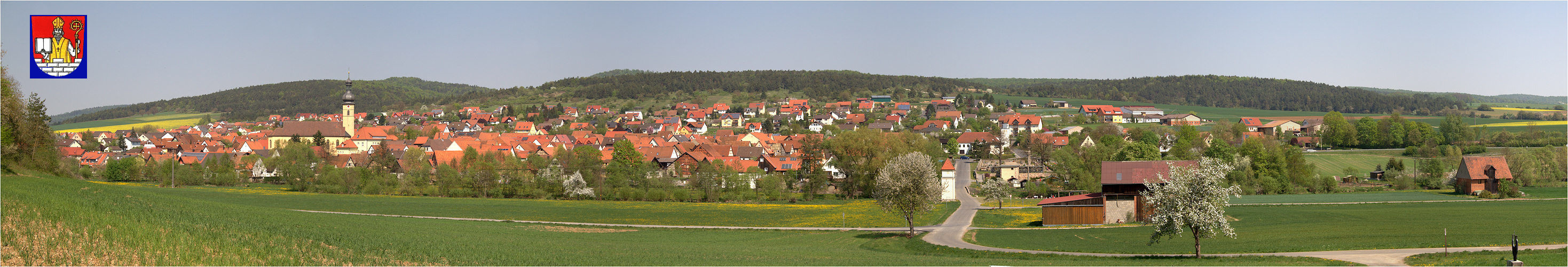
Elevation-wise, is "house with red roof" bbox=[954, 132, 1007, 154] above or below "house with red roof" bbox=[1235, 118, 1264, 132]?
below

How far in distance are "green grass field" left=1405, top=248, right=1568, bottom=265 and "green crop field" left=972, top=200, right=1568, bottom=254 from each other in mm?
2314

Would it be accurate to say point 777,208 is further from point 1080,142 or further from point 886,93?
point 886,93

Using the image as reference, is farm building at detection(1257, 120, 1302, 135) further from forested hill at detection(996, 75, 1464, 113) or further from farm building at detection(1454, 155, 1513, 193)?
farm building at detection(1454, 155, 1513, 193)

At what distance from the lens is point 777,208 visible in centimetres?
5147

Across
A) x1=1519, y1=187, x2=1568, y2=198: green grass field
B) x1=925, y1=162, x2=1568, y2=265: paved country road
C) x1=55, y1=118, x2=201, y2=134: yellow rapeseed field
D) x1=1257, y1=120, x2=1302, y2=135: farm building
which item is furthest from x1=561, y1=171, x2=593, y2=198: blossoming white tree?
x1=55, y1=118, x2=201, y2=134: yellow rapeseed field

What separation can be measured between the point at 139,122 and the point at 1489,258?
196m

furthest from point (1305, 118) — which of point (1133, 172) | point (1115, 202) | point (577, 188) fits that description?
point (577, 188)

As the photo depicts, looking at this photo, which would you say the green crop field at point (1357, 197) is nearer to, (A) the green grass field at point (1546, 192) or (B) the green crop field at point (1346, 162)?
(A) the green grass field at point (1546, 192)

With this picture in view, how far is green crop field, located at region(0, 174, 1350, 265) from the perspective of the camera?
63.4 feet

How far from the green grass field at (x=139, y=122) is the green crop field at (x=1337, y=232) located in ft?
518

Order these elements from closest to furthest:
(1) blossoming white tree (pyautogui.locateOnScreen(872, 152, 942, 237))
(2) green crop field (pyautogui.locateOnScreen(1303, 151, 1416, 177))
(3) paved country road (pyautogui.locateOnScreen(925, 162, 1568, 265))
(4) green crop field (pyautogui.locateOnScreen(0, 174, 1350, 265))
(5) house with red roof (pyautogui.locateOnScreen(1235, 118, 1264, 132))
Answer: (4) green crop field (pyautogui.locateOnScreen(0, 174, 1350, 265)) → (3) paved country road (pyautogui.locateOnScreen(925, 162, 1568, 265)) → (1) blossoming white tree (pyautogui.locateOnScreen(872, 152, 942, 237)) → (2) green crop field (pyautogui.locateOnScreen(1303, 151, 1416, 177)) → (5) house with red roof (pyautogui.locateOnScreen(1235, 118, 1264, 132))

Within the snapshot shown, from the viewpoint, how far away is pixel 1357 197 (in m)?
52.0

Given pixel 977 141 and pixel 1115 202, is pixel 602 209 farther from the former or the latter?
pixel 977 141

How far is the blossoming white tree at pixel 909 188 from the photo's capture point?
35.5 meters
